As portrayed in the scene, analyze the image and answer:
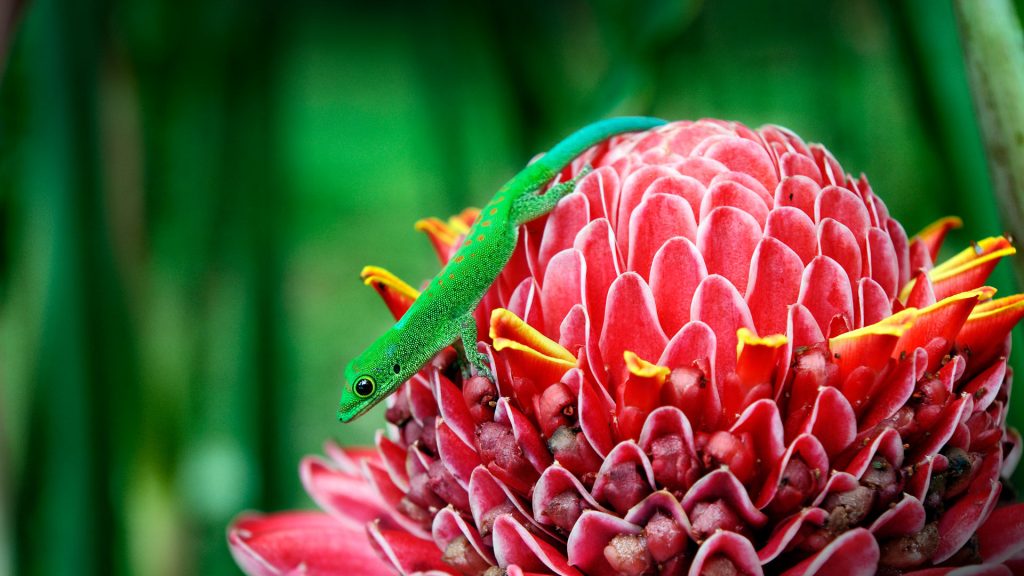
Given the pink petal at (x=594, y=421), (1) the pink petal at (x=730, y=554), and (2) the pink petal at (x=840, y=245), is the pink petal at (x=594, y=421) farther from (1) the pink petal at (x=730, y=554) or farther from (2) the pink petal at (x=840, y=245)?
(2) the pink petal at (x=840, y=245)

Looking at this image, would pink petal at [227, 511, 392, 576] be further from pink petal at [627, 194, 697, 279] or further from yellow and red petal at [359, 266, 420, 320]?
pink petal at [627, 194, 697, 279]

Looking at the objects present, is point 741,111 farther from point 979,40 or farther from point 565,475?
point 565,475

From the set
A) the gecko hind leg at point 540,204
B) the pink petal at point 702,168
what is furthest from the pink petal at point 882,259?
the gecko hind leg at point 540,204

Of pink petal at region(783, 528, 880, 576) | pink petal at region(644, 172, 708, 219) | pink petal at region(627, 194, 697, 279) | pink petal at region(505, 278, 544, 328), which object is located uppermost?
pink petal at region(644, 172, 708, 219)

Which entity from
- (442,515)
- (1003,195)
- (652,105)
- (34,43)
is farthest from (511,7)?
(442,515)

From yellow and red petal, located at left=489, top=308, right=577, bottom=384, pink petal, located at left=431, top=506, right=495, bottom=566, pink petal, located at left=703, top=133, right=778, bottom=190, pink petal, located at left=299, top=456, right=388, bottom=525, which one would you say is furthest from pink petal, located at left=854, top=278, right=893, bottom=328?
pink petal, located at left=299, top=456, right=388, bottom=525

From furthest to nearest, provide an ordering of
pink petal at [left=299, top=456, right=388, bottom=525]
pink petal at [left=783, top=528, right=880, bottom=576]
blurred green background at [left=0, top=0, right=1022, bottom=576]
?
blurred green background at [left=0, top=0, right=1022, bottom=576] → pink petal at [left=299, top=456, right=388, bottom=525] → pink petal at [left=783, top=528, right=880, bottom=576]
